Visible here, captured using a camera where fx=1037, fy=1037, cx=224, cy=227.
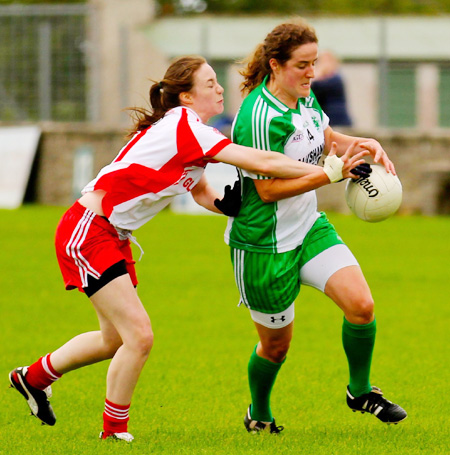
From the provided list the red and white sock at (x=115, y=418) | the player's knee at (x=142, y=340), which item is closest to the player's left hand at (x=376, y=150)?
the player's knee at (x=142, y=340)

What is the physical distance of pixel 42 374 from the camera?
5.88m

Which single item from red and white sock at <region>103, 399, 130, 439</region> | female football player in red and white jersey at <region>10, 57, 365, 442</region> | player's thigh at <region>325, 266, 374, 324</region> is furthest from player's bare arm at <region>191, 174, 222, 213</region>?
red and white sock at <region>103, 399, 130, 439</region>

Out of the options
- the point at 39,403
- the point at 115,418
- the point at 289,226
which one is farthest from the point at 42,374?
the point at 289,226

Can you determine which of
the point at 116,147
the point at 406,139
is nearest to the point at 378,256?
the point at 406,139

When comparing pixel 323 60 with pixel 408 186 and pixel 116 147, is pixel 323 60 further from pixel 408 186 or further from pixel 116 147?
pixel 116 147

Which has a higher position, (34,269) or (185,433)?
(185,433)

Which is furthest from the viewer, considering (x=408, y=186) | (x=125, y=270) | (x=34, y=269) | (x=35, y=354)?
(x=408, y=186)

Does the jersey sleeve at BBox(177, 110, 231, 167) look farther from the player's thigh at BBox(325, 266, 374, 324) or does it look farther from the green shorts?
the player's thigh at BBox(325, 266, 374, 324)

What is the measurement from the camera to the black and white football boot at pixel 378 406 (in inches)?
218

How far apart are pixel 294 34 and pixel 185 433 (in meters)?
2.24

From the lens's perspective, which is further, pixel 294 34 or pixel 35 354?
pixel 35 354

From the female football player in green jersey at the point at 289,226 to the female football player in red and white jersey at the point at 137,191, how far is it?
0.58 feet

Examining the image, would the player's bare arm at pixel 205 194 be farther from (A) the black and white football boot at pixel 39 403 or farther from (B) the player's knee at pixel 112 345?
(A) the black and white football boot at pixel 39 403

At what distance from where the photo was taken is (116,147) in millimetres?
19969
